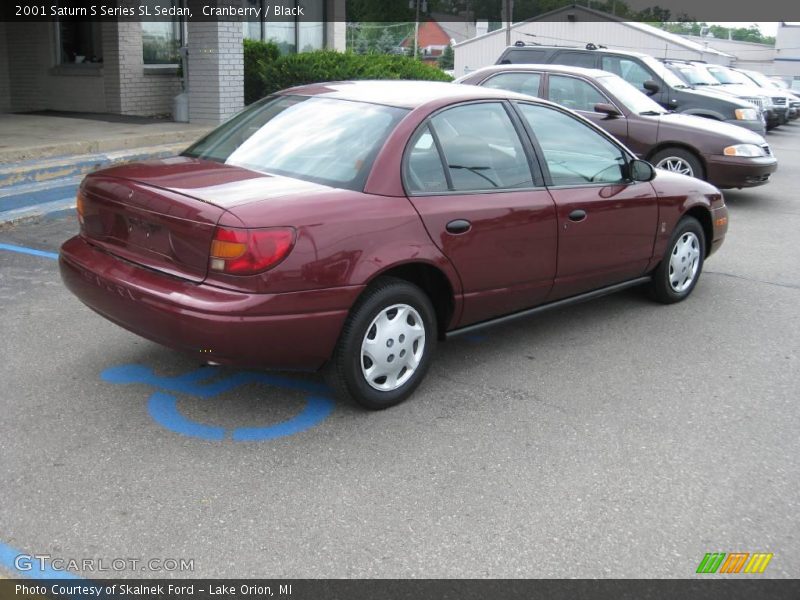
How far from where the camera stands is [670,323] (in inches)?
237

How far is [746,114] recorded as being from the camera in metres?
13.7

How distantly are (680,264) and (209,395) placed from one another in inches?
147

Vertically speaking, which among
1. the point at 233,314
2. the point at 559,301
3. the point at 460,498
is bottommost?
the point at 460,498

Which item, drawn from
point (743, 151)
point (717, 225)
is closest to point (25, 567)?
point (717, 225)

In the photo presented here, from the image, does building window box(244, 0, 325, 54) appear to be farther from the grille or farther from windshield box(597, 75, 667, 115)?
the grille

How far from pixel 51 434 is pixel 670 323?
165 inches

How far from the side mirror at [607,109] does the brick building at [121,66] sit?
5.51 metres

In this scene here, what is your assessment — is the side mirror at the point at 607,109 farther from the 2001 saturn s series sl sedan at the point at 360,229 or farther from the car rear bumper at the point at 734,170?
the 2001 saturn s series sl sedan at the point at 360,229

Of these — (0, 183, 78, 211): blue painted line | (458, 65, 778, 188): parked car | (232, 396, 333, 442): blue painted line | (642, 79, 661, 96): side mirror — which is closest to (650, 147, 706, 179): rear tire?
(458, 65, 778, 188): parked car

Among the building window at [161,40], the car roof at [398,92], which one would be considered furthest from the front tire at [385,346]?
the building window at [161,40]

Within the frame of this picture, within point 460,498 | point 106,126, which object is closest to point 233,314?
point 460,498

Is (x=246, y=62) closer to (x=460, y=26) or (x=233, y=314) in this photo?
(x=233, y=314)

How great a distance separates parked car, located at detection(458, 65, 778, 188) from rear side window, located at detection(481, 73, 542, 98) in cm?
1

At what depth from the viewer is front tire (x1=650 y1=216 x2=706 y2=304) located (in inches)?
244
